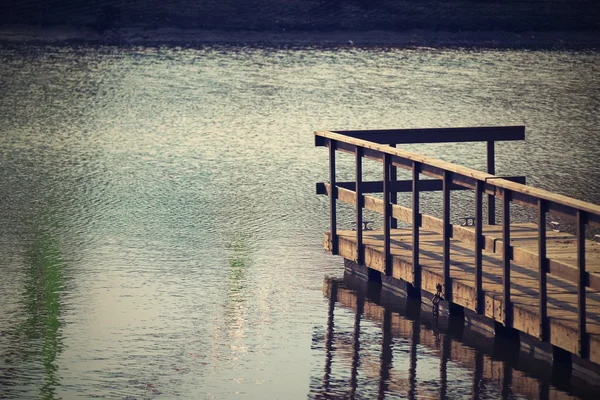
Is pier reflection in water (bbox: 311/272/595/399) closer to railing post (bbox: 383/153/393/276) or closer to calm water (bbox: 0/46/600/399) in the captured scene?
calm water (bbox: 0/46/600/399)

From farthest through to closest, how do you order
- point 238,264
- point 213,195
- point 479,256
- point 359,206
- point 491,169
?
point 213,195 → point 238,264 → point 491,169 → point 359,206 → point 479,256

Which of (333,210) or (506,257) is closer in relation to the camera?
(506,257)

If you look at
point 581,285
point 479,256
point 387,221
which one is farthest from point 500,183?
point 387,221

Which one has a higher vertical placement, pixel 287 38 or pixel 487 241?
pixel 287 38

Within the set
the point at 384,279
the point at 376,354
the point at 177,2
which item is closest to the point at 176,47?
the point at 177,2

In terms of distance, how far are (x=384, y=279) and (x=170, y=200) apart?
7920 mm

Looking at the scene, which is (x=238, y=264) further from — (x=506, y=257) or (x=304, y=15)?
(x=304, y=15)

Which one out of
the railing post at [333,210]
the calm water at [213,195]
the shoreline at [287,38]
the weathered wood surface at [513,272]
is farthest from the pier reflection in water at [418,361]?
the shoreline at [287,38]

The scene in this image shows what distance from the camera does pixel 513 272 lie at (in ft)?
59.5

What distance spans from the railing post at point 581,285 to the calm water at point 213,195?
75 cm

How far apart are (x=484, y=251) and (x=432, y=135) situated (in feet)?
8.93

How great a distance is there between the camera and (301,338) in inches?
704

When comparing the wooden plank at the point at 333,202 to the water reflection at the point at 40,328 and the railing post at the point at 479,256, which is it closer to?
the water reflection at the point at 40,328

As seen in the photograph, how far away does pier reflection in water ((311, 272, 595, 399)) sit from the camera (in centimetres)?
1571
